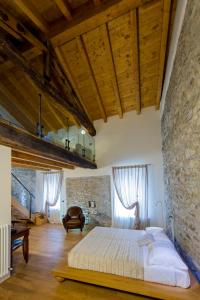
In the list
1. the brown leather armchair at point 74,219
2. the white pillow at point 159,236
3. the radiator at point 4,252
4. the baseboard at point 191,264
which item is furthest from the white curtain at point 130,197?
the radiator at point 4,252

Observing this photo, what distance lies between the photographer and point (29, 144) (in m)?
3.17

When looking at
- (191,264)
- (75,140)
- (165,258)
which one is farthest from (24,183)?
(191,264)

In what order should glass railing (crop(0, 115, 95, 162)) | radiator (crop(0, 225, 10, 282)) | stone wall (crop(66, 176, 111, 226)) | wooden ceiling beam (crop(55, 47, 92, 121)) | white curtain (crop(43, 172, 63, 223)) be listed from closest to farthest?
1. radiator (crop(0, 225, 10, 282))
2. glass railing (crop(0, 115, 95, 162))
3. wooden ceiling beam (crop(55, 47, 92, 121))
4. stone wall (crop(66, 176, 111, 226))
5. white curtain (crop(43, 172, 63, 223))

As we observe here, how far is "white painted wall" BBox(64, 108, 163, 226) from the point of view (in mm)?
5922

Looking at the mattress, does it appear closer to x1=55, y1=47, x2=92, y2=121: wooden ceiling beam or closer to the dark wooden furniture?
the dark wooden furniture

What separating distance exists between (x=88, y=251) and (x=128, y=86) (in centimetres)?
477

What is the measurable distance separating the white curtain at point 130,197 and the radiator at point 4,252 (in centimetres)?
385

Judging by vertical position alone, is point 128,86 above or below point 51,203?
above

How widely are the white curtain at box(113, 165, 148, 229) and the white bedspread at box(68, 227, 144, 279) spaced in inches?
86.7

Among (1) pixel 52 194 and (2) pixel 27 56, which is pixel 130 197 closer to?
(1) pixel 52 194

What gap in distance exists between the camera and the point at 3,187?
310cm

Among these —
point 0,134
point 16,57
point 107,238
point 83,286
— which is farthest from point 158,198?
point 16,57

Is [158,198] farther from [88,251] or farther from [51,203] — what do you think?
[51,203]

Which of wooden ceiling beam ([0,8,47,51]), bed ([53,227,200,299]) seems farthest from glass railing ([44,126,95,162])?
bed ([53,227,200,299])
